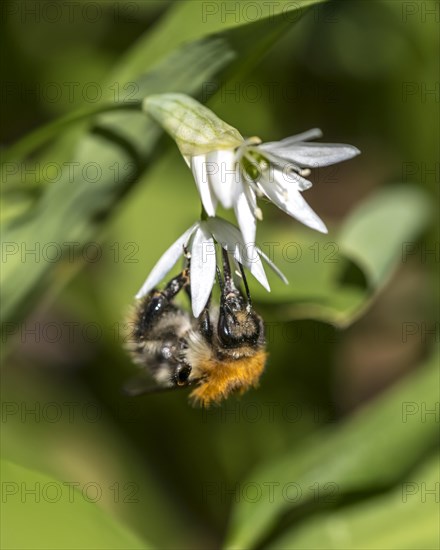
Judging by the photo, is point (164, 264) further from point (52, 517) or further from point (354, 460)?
point (354, 460)

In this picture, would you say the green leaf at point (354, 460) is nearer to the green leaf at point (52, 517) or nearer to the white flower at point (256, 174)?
the green leaf at point (52, 517)

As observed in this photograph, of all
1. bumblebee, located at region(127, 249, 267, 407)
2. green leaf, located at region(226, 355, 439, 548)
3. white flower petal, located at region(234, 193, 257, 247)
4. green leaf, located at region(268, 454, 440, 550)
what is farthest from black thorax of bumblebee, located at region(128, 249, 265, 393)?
green leaf, located at region(268, 454, 440, 550)

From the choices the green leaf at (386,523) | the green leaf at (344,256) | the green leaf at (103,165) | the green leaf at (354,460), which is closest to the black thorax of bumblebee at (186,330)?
the green leaf at (103,165)

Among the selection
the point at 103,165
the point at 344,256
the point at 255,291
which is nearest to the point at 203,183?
the point at 103,165

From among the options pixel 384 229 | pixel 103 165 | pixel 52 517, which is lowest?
pixel 52 517

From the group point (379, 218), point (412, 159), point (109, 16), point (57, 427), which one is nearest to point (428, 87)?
point (412, 159)
